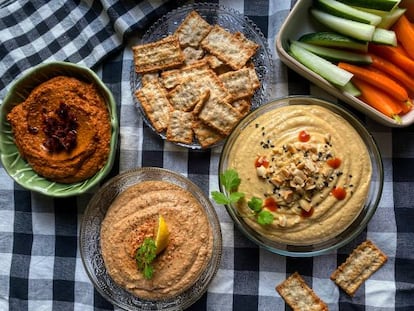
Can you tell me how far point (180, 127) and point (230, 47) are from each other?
494 millimetres

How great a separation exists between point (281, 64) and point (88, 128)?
3.49ft

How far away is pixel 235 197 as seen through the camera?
9.60ft

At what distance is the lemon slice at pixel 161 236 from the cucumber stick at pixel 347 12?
134 cm

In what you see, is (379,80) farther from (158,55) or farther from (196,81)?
(158,55)

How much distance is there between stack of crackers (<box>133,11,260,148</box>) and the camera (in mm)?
3209

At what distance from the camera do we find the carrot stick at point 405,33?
10.1ft

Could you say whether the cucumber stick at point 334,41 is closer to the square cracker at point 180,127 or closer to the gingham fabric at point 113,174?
the gingham fabric at point 113,174

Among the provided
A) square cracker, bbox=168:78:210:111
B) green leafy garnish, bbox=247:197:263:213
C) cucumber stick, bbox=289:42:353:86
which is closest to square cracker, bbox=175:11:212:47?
square cracker, bbox=168:78:210:111

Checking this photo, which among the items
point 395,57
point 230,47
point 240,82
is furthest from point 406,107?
point 230,47

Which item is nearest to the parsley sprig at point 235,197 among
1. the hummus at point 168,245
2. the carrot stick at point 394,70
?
the hummus at point 168,245

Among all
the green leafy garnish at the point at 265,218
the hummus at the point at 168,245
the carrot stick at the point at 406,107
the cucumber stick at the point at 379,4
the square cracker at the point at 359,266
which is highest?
the cucumber stick at the point at 379,4

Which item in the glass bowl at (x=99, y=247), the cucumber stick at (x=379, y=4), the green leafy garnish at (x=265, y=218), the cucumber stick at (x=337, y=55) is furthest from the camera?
the glass bowl at (x=99, y=247)

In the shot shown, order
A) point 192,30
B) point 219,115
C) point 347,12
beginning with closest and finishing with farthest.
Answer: point 347,12 < point 219,115 < point 192,30

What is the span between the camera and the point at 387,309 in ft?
10.6
